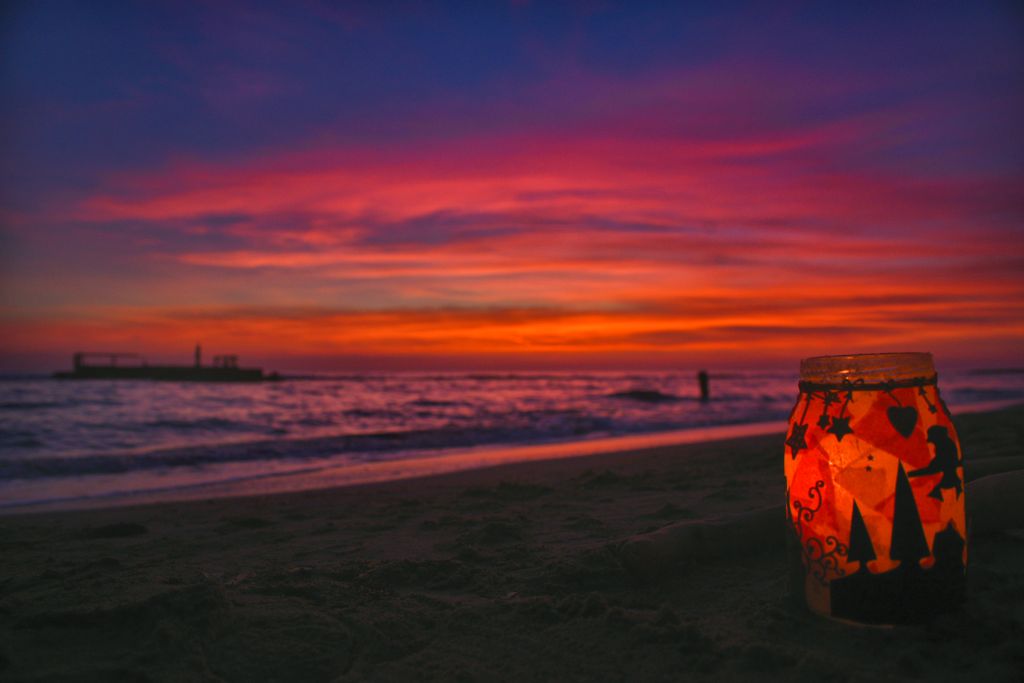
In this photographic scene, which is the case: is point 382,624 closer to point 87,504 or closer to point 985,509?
point 985,509

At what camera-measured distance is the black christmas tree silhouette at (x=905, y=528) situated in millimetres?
2182

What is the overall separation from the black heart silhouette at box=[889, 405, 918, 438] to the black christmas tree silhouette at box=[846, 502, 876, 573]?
288mm

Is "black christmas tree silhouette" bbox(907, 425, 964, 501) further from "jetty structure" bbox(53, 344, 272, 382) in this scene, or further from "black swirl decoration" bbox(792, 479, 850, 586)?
"jetty structure" bbox(53, 344, 272, 382)

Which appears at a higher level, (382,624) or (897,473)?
(897,473)

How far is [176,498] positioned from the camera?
7074 millimetres

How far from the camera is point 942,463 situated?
2.23 metres

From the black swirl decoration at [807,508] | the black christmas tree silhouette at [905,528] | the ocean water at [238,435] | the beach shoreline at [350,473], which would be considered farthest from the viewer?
the ocean water at [238,435]

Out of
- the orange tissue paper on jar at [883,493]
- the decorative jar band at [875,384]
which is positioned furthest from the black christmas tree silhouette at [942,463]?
the decorative jar band at [875,384]

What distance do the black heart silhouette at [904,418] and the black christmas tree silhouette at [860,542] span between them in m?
0.29

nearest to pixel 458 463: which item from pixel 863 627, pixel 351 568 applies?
pixel 351 568

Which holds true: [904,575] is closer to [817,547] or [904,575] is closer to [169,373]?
[817,547]

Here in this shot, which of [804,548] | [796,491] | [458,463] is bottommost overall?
[458,463]

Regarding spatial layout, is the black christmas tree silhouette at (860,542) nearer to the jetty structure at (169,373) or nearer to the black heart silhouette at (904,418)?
the black heart silhouette at (904,418)

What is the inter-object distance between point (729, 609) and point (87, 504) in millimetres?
6637
